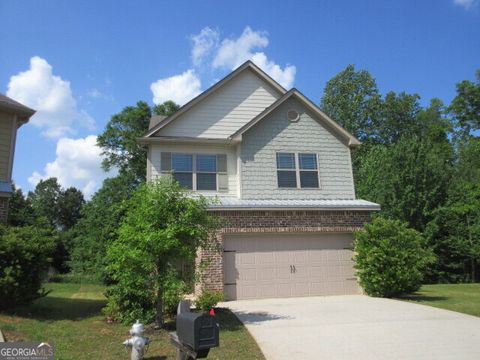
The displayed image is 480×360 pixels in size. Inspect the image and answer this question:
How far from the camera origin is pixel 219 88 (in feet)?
53.4

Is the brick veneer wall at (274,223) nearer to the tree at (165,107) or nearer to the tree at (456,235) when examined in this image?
the tree at (456,235)

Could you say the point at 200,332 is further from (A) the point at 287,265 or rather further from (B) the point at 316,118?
(B) the point at 316,118

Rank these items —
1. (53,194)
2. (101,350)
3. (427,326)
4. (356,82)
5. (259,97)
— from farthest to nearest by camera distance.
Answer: (53,194) < (356,82) < (259,97) < (427,326) < (101,350)

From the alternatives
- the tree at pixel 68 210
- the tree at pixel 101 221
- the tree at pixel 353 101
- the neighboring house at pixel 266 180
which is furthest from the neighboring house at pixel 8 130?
the tree at pixel 68 210

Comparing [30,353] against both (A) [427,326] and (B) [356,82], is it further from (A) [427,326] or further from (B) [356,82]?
(B) [356,82]

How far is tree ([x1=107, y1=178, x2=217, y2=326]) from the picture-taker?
8953mm

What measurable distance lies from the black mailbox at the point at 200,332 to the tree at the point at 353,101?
115 feet

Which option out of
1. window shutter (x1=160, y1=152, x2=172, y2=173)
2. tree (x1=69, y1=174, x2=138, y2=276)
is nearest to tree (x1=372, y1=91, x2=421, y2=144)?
tree (x1=69, y1=174, x2=138, y2=276)

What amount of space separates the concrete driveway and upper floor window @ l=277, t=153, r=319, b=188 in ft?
15.6

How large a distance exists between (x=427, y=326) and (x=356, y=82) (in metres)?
32.8

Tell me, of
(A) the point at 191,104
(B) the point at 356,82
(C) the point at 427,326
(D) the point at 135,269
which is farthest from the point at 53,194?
(C) the point at 427,326

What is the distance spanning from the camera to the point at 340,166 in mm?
15820

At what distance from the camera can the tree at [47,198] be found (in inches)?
2169

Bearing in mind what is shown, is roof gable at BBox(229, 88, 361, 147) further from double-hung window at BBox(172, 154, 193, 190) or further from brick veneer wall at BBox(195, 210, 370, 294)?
brick veneer wall at BBox(195, 210, 370, 294)
